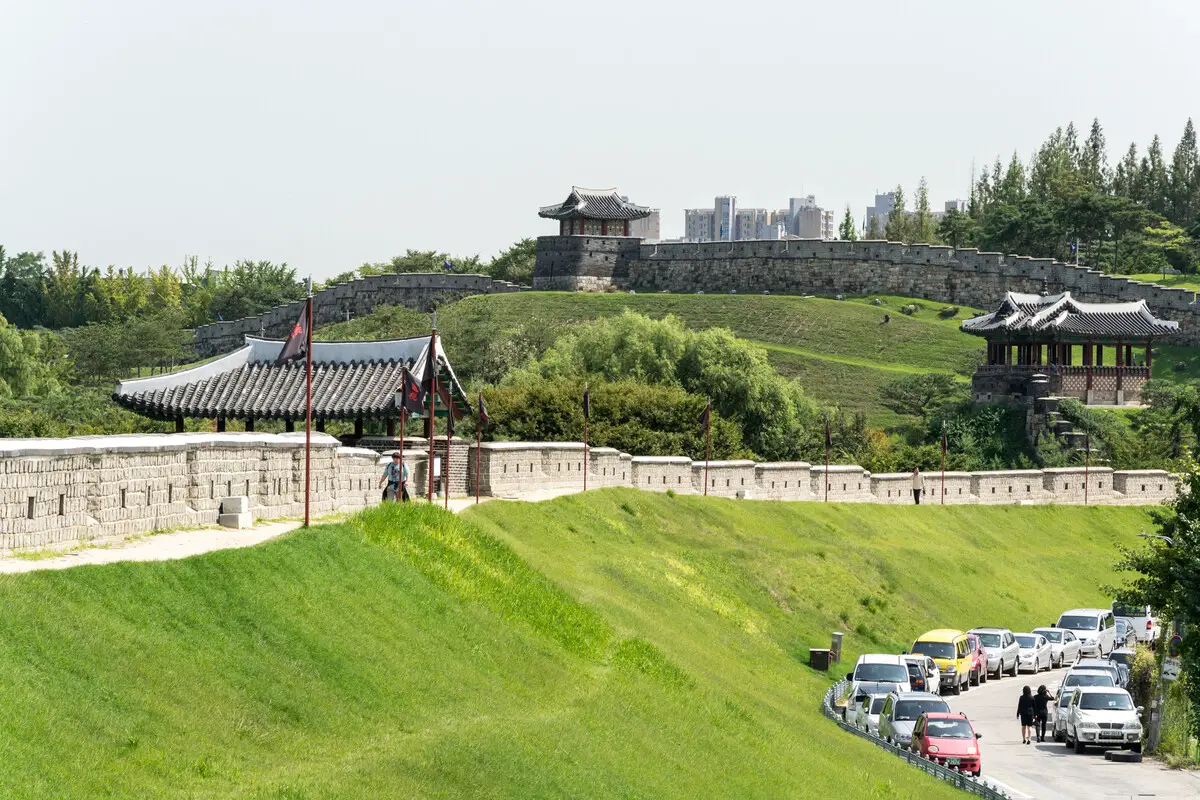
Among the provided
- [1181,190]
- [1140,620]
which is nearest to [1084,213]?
[1181,190]

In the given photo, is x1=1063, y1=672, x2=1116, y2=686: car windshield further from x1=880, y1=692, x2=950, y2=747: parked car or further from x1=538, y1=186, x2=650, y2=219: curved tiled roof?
x1=538, y1=186, x2=650, y2=219: curved tiled roof

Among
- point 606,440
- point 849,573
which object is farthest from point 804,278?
point 849,573

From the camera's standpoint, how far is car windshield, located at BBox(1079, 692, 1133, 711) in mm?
31234

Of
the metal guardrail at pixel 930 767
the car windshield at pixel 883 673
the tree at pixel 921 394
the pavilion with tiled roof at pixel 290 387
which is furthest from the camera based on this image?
the tree at pixel 921 394

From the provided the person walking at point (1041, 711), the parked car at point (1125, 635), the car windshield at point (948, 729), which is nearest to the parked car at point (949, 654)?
the person walking at point (1041, 711)

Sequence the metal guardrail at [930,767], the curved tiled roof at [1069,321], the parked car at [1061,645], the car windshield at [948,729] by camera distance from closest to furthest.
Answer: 1. the metal guardrail at [930,767]
2. the car windshield at [948,729]
3. the parked car at [1061,645]
4. the curved tiled roof at [1069,321]

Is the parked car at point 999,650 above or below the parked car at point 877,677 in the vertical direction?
below

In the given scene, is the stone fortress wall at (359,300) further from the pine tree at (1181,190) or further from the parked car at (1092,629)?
the parked car at (1092,629)

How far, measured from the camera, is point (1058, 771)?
94.0ft

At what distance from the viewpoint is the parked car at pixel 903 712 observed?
95.1 feet

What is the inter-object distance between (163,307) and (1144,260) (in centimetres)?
7256

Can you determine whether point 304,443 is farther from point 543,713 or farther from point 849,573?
point 849,573

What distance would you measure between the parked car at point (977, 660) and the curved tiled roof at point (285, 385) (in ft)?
37.8

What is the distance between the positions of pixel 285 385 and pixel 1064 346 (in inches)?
2011
